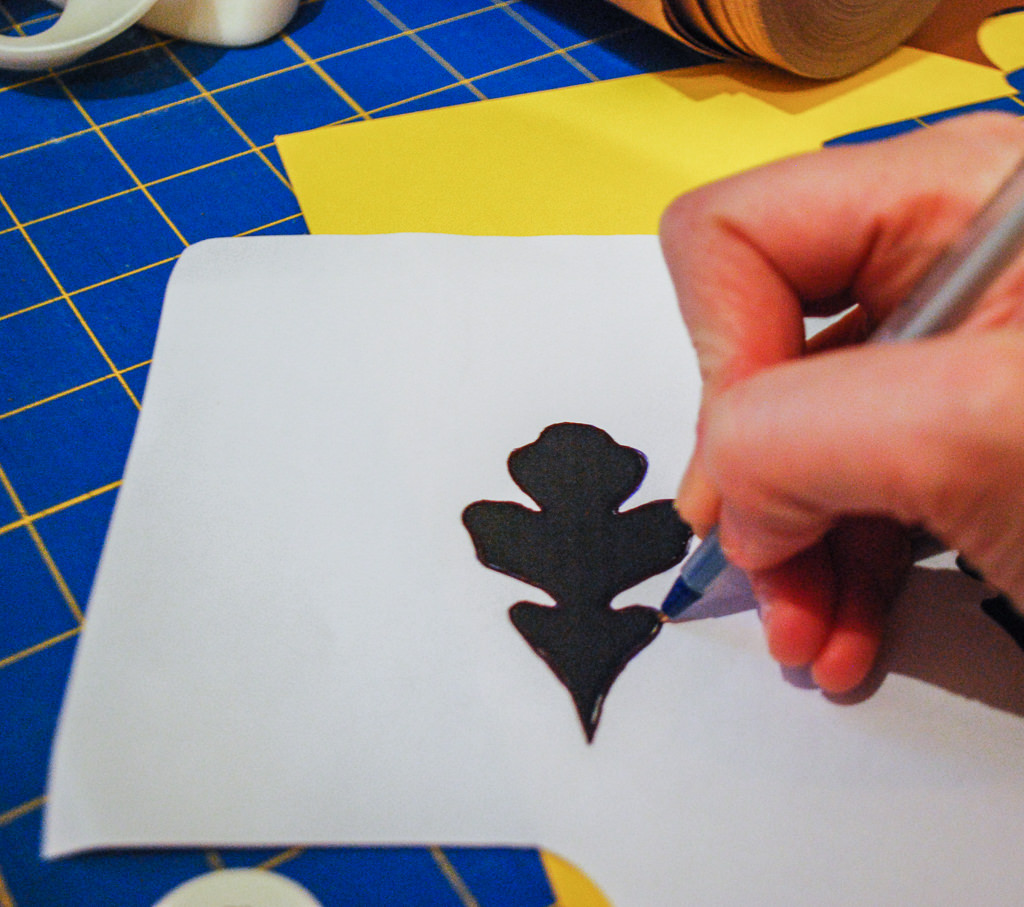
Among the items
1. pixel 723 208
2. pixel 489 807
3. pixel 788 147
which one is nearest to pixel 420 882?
pixel 489 807

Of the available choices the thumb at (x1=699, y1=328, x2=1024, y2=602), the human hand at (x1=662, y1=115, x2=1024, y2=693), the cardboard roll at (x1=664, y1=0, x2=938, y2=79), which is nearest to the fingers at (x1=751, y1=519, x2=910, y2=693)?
the human hand at (x1=662, y1=115, x2=1024, y2=693)

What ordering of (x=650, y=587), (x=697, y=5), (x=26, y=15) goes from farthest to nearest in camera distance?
(x=26, y=15)
(x=697, y=5)
(x=650, y=587)

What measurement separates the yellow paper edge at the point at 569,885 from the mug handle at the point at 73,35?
2.84 ft

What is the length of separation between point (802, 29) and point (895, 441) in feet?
2.30

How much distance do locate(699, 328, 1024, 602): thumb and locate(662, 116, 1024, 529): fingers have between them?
76mm

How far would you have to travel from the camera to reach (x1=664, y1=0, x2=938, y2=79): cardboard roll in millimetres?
845

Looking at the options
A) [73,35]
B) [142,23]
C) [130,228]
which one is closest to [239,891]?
[130,228]

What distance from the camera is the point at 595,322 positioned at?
693mm

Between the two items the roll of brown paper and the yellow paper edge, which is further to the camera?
the roll of brown paper

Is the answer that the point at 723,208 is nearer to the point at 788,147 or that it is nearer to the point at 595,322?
the point at 595,322

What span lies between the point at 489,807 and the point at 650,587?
0.59 feet

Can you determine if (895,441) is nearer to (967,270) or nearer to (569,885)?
(967,270)

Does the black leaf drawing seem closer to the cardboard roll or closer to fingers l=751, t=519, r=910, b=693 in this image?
fingers l=751, t=519, r=910, b=693

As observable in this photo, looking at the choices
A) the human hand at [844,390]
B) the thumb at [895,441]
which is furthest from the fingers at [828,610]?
the thumb at [895,441]
